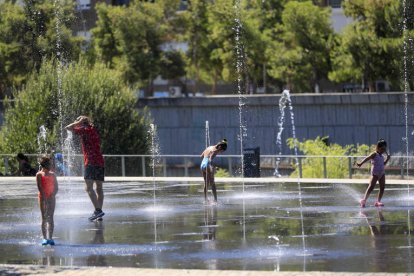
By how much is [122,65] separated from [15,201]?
37.0 metres

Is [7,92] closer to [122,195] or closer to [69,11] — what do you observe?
[69,11]

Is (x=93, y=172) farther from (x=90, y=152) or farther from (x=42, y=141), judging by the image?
(x=42, y=141)

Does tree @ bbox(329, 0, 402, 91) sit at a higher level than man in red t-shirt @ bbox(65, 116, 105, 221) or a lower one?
higher

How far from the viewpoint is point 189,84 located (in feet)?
282

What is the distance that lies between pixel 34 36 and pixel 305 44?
519 inches

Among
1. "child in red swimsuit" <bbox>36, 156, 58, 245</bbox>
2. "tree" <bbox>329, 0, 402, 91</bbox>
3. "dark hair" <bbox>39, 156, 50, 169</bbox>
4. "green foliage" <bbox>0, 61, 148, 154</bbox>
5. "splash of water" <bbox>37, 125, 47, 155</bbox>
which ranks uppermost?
"tree" <bbox>329, 0, 402, 91</bbox>

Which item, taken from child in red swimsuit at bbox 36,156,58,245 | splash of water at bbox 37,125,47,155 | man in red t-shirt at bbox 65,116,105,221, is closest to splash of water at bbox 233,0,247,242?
splash of water at bbox 37,125,47,155

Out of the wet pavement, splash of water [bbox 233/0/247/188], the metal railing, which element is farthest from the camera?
splash of water [bbox 233/0/247/188]

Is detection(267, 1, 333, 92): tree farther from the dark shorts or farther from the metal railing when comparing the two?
the dark shorts

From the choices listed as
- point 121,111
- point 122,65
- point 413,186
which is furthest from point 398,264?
point 122,65

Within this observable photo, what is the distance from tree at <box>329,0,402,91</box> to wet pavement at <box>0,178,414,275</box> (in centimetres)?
2777

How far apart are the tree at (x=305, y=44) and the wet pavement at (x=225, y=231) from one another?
31217 millimetres

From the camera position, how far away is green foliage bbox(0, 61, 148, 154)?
4647cm

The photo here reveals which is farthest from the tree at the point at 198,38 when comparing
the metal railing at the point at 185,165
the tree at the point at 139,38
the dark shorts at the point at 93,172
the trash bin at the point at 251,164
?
the dark shorts at the point at 93,172
